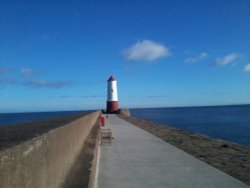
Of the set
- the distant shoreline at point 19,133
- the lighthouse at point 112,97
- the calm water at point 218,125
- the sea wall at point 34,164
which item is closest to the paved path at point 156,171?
the distant shoreline at point 19,133

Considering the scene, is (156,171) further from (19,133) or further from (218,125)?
(218,125)

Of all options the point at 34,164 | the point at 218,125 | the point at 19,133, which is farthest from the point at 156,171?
the point at 218,125

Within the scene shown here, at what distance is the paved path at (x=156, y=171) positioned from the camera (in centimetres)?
655

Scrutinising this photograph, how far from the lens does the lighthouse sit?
49.4m

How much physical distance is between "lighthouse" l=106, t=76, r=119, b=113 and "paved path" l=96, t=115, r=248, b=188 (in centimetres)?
3840

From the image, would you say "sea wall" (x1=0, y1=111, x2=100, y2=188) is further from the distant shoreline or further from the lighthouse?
the lighthouse

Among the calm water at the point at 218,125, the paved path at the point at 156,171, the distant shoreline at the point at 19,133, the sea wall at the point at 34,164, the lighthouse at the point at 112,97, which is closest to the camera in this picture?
the sea wall at the point at 34,164

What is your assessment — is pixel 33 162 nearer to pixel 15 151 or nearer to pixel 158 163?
pixel 15 151

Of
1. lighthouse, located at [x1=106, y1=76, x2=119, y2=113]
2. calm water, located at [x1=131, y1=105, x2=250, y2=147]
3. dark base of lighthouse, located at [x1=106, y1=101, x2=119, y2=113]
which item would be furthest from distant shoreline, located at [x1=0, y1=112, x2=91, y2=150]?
dark base of lighthouse, located at [x1=106, y1=101, x2=119, y2=113]

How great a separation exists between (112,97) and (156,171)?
4173 cm

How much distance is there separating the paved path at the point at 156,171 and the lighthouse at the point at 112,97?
38400 millimetres

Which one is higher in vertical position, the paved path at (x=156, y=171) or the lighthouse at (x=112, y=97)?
the lighthouse at (x=112, y=97)

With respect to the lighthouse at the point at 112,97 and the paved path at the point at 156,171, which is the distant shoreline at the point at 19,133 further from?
the lighthouse at the point at 112,97

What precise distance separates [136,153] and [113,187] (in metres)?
4.12
